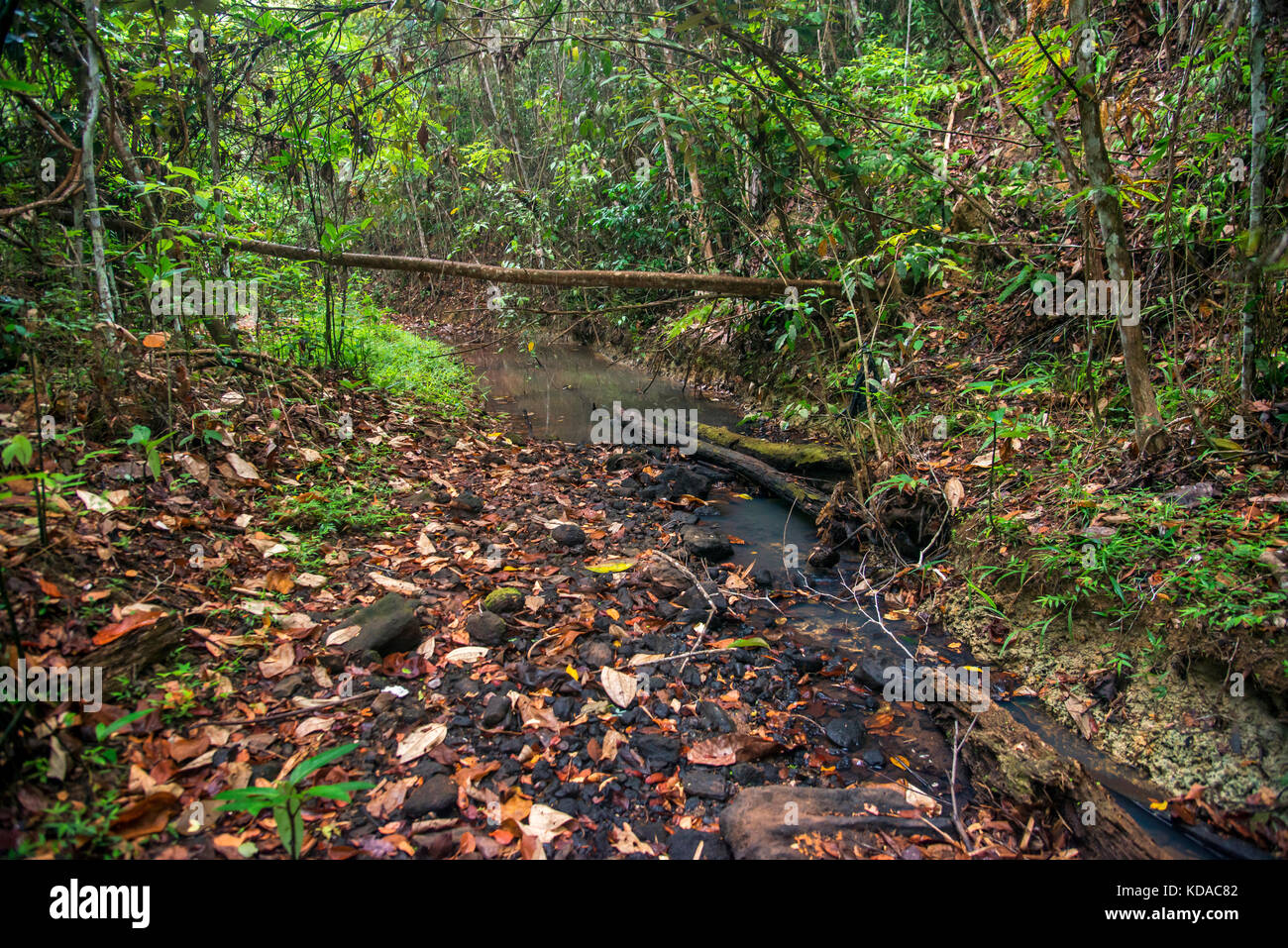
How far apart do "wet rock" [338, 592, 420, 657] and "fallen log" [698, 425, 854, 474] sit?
9.87 feet

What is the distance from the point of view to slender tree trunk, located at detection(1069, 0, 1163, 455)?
297 centimetres

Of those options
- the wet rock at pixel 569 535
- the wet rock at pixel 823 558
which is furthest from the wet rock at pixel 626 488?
the wet rock at pixel 823 558

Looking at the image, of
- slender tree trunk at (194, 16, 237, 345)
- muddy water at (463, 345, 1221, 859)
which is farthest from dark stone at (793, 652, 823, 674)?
slender tree trunk at (194, 16, 237, 345)

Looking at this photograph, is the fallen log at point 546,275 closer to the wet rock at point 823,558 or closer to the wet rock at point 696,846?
the wet rock at point 823,558

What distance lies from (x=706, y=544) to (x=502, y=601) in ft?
4.67

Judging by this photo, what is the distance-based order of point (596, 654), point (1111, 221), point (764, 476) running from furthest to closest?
point (764, 476), point (1111, 221), point (596, 654)

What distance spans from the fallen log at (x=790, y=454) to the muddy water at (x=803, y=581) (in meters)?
0.35

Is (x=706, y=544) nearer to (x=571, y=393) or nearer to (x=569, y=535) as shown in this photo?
(x=569, y=535)

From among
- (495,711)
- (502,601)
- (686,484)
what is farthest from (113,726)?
(686,484)

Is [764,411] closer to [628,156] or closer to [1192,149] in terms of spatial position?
[1192,149]

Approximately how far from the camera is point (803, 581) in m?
3.76

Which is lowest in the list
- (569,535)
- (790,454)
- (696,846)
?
(696,846)
